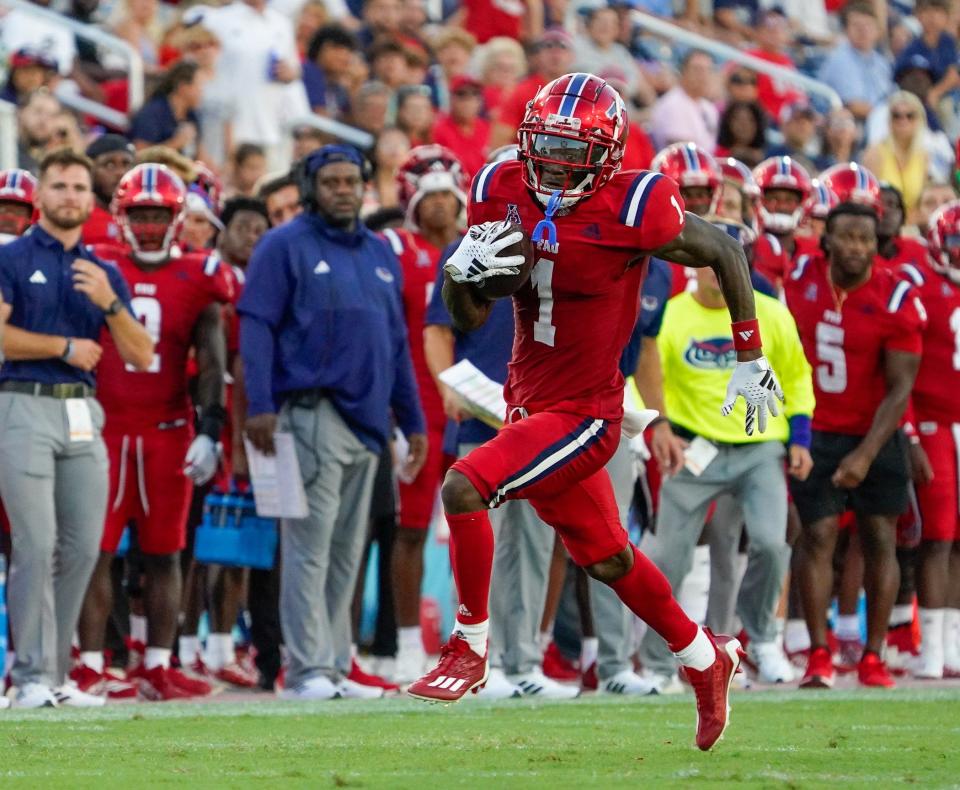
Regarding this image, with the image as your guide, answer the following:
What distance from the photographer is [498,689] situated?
934 cm

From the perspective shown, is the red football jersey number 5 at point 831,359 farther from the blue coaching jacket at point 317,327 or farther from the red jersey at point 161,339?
the red jersey at point 161,339

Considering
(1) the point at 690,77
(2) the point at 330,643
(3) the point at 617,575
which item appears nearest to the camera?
(3) the point at 617,575

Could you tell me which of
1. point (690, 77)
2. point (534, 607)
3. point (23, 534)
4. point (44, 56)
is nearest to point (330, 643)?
point (534, 607)

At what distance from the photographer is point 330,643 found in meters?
9.48

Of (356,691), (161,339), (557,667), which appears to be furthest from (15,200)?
(557,667)

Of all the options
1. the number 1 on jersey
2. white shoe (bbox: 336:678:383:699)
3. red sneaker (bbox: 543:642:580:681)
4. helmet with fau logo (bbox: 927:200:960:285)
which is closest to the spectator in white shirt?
helmet with fau logo (bbox: 927:200:960:285)

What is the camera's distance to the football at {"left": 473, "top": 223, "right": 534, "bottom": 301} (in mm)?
6605

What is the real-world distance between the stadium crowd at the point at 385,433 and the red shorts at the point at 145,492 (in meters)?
0.01

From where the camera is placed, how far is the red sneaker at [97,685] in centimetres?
945

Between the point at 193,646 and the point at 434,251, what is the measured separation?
2389 mm

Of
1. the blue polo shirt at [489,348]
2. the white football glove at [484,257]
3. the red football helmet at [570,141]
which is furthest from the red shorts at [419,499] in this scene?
the white football glove at [484,257]

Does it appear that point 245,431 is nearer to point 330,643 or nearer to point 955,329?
point 330,643

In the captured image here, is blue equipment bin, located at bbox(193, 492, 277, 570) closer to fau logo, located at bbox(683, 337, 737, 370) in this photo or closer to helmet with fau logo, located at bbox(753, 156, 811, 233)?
fau logo, located at bbox(683, 337, 737, 370)

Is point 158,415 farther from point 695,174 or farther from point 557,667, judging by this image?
point 695,174
